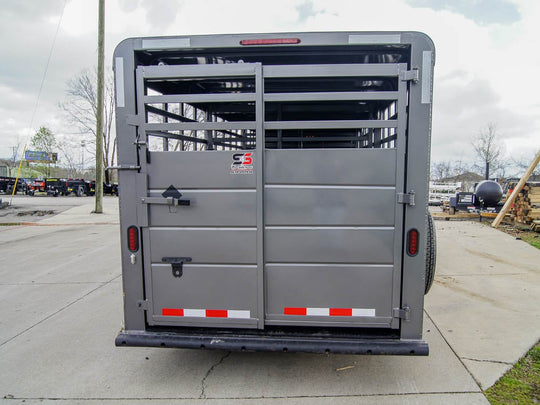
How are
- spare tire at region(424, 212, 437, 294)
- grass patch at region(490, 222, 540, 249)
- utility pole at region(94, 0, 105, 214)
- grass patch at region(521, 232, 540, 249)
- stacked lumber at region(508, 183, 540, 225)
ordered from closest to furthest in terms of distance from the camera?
spare tire at region(424, 212, 437, 294) < grass patch at region(521, 232, 540, 249) < grass patch at region(490, 222, 540, 249) < stacked lumber at region(508, 183, 540, 225) < utility pole at region(94, 0, 105, 214)

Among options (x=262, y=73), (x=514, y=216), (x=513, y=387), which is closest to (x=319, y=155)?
(x=262, y=73)

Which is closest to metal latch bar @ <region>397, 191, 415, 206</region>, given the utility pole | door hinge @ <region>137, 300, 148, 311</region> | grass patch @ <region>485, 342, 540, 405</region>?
grass patch @ <region>485, 342, 540, 405</region>

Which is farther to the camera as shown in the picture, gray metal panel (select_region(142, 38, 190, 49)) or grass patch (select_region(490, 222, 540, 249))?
grass patch (select_region(490, 222, 540, 249))

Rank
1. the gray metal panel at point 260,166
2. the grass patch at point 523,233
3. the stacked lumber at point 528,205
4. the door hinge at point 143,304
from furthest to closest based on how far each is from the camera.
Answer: the stacked lumber at point 528,205 < the grass patch at point 523,233 < the door hinge at point 143,304 < the gray metal panel at point 260,166

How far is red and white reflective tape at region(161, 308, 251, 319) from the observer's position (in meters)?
2.71

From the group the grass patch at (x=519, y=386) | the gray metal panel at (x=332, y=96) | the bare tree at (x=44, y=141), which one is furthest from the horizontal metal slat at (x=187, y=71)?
the bare tree at (x=44, y=141)

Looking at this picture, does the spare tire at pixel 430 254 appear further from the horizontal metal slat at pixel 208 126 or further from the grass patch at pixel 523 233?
the grass patch at pixel 523 233

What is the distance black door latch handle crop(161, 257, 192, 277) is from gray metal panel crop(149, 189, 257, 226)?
29 cm

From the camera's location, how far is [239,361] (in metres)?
3.19

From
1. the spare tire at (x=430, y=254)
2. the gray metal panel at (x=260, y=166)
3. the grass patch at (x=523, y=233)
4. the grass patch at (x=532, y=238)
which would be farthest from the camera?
the grass patch at (x=523, y=233)

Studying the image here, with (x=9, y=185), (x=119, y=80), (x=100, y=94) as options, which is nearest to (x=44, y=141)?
(x=9, y=185)

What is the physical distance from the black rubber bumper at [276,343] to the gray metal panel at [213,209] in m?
0.95

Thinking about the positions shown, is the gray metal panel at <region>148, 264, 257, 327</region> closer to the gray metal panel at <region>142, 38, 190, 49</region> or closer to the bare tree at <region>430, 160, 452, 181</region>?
the gray metal panel at <region>142, 38, 190, 49</region>

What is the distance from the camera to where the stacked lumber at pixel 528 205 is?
34.6 ft
